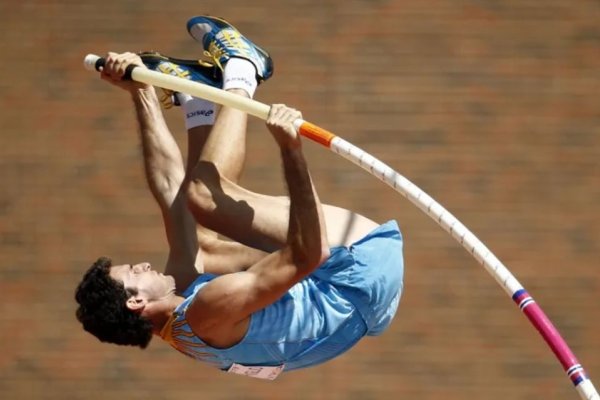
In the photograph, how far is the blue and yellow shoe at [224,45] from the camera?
405 centimetres

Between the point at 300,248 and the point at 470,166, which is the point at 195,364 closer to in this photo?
the point at 470,166

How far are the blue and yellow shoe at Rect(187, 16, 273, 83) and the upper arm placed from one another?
708mm

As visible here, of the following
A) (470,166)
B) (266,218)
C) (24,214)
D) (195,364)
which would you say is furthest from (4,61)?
(266,218)

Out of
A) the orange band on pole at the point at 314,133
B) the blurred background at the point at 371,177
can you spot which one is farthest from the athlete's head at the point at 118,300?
the blurred background at the point at 371,177

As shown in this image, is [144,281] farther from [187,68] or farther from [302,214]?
[187,68]

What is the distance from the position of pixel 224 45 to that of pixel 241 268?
2.17 feet

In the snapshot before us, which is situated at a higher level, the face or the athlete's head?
the face

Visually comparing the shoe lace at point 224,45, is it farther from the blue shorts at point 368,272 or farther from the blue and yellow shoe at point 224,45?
the blue shorts at point 368,272

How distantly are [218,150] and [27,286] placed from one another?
2.18 m

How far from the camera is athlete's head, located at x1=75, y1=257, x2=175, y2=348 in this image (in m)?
3.74

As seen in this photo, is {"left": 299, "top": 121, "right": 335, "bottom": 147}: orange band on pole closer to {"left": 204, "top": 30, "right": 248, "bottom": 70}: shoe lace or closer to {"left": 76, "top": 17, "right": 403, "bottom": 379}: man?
{"left": 76, "top": 17, "right": 403, "bottom": 379}: man

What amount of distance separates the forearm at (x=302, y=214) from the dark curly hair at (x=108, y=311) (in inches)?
20.2

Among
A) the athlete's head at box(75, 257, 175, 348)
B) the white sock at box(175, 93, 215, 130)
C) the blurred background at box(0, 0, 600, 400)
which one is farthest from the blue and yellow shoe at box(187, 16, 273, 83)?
the blurred background at box(0, 0, 600, 400)

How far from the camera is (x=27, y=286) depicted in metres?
5.84
